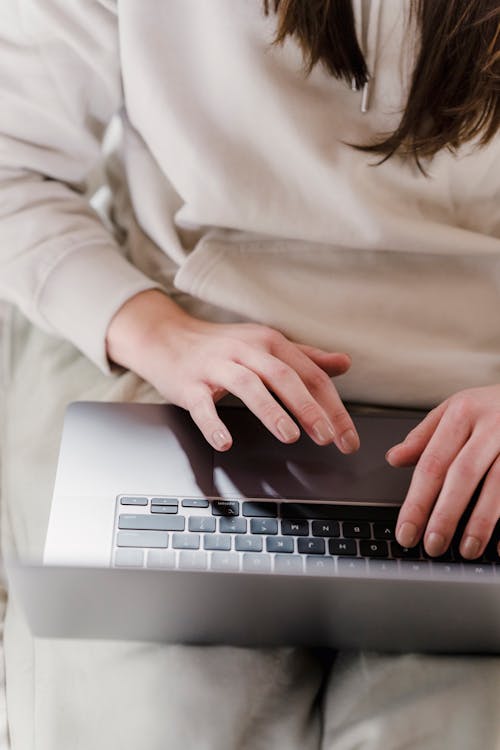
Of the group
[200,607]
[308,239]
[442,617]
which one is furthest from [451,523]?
[308,239]

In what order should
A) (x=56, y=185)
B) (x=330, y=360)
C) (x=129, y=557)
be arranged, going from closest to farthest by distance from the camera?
(x=129, y=557)
(x=330, y=360)
(x=56, y=185)

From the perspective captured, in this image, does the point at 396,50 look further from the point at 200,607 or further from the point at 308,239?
the point at 200,607

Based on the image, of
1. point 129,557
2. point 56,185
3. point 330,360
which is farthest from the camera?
point 56,185

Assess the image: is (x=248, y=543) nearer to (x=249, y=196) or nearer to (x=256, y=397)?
(x=256, y=397)

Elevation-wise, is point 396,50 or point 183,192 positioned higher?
point 396,50

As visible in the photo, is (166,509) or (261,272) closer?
(166,509)

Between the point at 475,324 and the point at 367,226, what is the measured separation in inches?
5.0

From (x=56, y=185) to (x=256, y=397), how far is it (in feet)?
1.06

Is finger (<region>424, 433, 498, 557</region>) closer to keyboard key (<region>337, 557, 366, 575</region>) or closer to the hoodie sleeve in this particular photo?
keyboard key (<region>337, 557, 366, 575</region>)

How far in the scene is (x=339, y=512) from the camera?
0.60 meters

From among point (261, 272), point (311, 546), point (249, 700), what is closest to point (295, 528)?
point (311, 546)

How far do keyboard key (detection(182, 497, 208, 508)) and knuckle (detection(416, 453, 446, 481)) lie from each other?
15cm

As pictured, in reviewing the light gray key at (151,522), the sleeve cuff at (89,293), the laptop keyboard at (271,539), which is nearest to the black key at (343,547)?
the laptop keyboard at (271,539)

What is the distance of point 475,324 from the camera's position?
2.39ft
